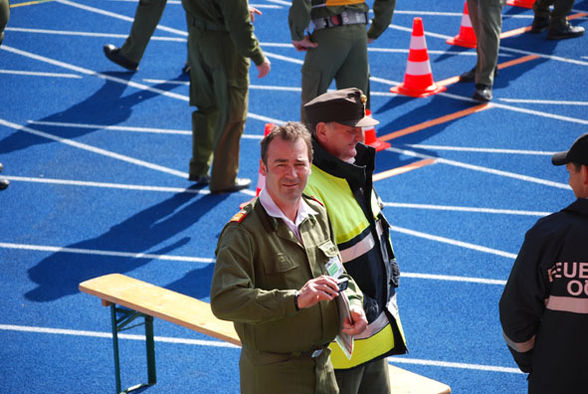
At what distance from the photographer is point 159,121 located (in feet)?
37.6

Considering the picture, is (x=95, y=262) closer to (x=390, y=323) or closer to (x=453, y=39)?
(x=390, y=323)

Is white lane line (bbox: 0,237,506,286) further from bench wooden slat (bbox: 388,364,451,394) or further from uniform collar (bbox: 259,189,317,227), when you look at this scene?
uniform collar (bbox: 259,189,317,227)

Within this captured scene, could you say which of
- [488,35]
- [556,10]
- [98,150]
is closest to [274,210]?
[98,150]

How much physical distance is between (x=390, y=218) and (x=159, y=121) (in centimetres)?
402

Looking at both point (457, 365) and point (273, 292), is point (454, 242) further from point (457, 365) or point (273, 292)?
point (273, 292)

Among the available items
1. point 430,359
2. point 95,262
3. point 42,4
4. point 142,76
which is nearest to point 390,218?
point 430,359

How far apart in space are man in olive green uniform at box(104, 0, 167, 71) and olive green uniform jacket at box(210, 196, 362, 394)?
8762mm

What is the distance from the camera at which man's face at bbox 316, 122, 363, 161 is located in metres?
A: 4.51

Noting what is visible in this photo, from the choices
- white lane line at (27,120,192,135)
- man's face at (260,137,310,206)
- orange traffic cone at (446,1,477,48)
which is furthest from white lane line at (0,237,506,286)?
orange traffic cone at (446,1,477,48)

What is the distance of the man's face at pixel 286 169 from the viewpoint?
12.5 feet

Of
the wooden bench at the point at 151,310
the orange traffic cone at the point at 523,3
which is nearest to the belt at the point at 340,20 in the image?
the wooden bench at the point at 151,310

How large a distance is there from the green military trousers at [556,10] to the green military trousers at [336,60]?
5.31 m

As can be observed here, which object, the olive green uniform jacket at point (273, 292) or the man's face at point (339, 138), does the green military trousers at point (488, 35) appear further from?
the olive green uniform jacket at point (273, 292)

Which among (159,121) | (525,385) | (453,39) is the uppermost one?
(453,39)
